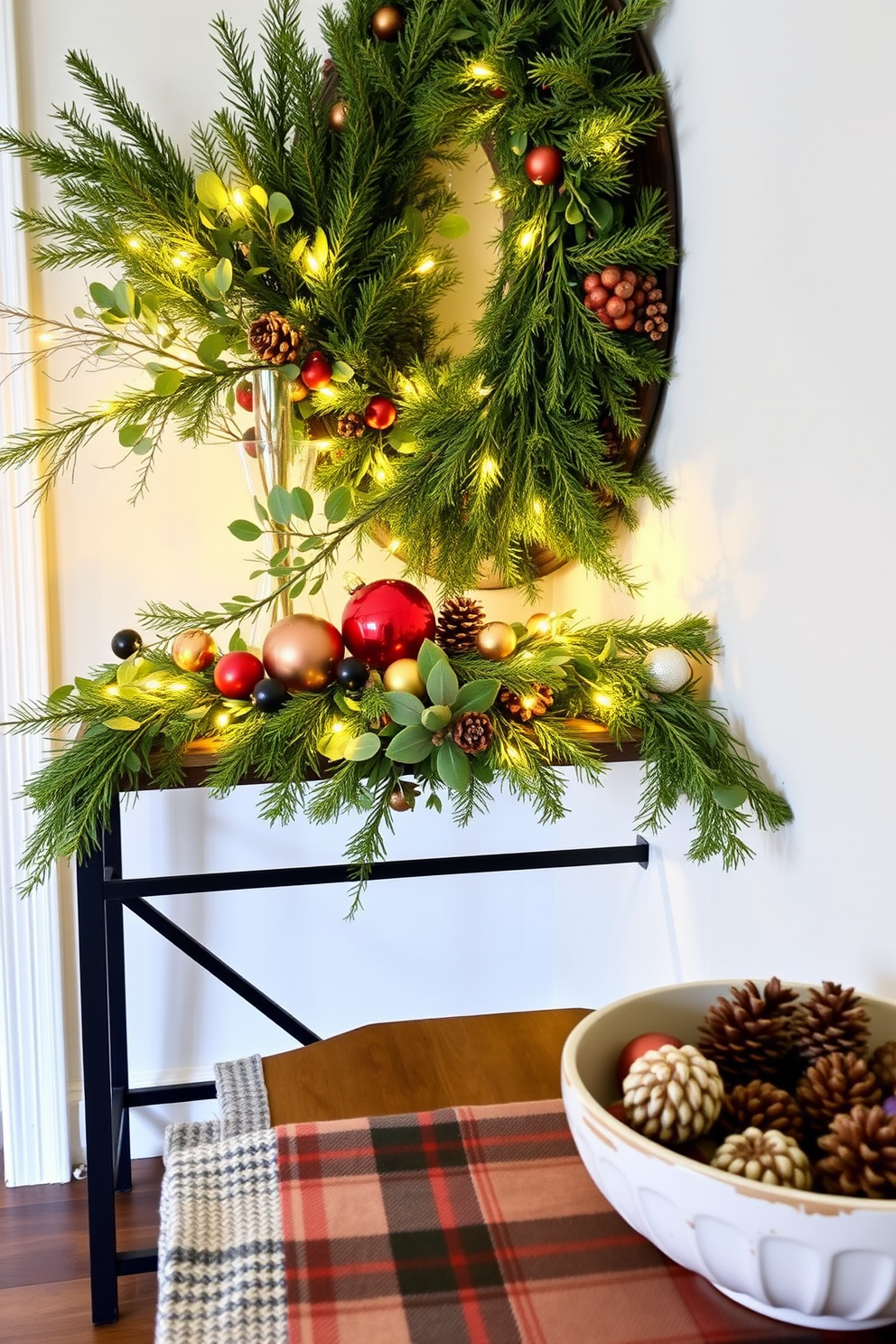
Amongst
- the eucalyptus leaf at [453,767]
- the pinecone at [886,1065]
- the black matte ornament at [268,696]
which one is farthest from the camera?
the black matte ornament at [268,696]

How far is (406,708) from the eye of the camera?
3.12 feet

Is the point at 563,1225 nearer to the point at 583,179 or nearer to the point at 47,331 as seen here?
the point at 583,179

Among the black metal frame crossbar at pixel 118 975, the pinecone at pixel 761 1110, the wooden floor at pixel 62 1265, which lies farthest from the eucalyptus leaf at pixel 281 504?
the wooden floor at pixel 62 1265

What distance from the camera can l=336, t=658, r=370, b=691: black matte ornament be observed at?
41.1 inches

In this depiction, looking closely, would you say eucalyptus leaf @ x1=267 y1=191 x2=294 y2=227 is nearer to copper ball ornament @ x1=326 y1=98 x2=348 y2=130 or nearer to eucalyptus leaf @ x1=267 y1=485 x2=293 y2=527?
copper ball ornament @ x1=326 y1=98 x2=348 y2=130

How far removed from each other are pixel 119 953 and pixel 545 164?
1189 millimetres

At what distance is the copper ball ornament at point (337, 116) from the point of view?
3.88ft

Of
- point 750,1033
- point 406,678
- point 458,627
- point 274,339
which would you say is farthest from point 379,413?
point 750,1033

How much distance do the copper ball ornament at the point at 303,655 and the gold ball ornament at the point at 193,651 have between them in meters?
0.11

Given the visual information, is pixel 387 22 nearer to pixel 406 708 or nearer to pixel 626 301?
pixel 626 301

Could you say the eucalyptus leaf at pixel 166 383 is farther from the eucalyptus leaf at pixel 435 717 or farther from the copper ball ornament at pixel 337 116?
the eucalyptus leaf at pixel 435 717

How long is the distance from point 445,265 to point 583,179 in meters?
0.32

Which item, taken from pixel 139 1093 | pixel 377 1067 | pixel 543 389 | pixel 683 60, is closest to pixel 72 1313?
pixel 139 1093

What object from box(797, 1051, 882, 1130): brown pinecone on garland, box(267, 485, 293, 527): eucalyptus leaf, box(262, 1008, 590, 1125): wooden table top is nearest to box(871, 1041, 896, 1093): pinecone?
box(797, 1051, 882, 1130): brown pinecone on garland
